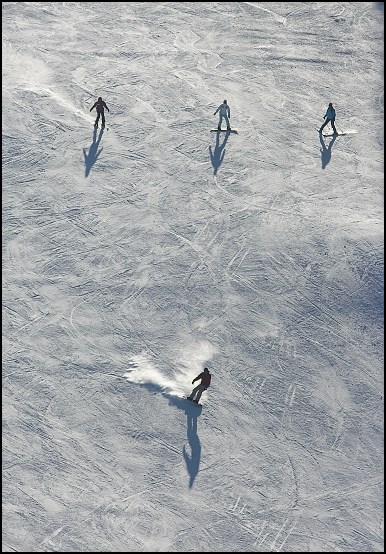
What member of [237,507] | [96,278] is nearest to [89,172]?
[96,278]

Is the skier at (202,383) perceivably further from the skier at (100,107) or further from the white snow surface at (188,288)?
the skier at (100,107)

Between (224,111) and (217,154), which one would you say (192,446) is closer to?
(217,154)

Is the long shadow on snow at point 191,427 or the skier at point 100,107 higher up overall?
the skier at point 100,107

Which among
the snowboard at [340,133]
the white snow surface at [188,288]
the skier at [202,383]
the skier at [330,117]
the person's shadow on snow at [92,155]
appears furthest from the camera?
the snowboard at [340,133]

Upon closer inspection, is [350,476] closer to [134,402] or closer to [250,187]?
[134,402]

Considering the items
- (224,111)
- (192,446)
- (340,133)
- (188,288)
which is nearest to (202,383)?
(192,446)

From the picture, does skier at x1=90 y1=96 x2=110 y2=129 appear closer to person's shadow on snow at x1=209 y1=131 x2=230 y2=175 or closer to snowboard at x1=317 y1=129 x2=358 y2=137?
person's shadow on snow at x1=209 y1=131 x2=230 y2=175

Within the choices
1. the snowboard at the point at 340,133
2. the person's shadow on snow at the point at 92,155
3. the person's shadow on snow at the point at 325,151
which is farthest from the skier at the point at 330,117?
the person's shadow on snow at the point at 92,155
